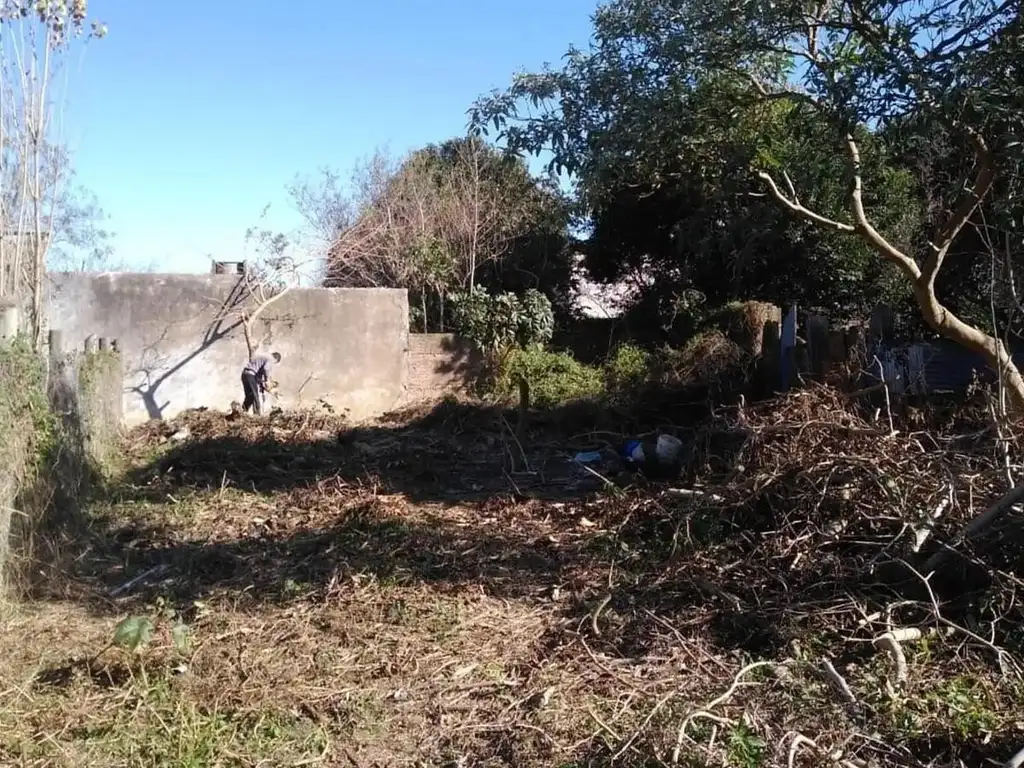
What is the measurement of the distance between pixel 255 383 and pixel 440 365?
10.1 feet

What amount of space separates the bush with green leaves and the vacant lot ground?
7.14m

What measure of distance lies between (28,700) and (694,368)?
8772mm

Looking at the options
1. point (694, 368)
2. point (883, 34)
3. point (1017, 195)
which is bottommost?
point (694, 368)

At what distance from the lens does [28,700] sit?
427 cm

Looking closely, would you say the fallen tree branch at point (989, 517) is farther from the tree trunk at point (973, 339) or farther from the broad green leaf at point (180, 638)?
the broad green leaf at point (180, 638)

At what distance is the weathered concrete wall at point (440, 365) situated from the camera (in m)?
14.3

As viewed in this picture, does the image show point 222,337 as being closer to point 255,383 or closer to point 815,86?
point 255,383

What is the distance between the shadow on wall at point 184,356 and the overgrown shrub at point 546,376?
391 centimetres

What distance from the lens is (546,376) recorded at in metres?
14.1

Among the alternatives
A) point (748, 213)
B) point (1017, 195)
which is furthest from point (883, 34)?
point (748, 213)

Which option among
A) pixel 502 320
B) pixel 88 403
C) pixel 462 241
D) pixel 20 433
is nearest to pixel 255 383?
pixel 88 403

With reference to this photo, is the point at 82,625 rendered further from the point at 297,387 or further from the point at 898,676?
the point at 297,387

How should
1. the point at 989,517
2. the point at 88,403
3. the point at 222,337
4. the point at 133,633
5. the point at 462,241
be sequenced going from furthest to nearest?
the point at 462,241 → the point at 222,337 → the point at 88,403 → the point at 989,517 → the point at 133,633

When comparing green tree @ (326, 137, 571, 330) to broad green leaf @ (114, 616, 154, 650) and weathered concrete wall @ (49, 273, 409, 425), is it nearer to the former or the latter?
weathered concrete wall @ (49, 273, 409, 425)
